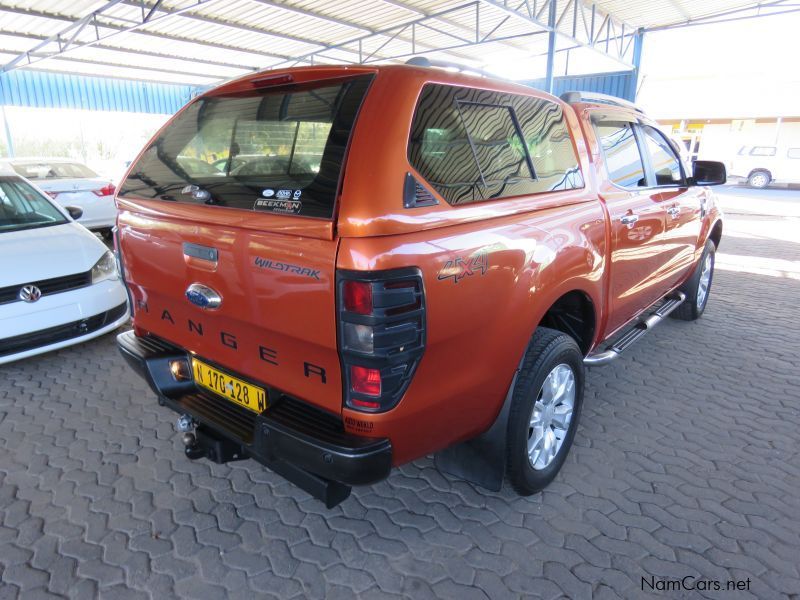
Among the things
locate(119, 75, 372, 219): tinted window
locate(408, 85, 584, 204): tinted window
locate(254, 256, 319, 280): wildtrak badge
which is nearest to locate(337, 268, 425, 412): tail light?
locate(254, 256, 319, 280): wildtrak badge

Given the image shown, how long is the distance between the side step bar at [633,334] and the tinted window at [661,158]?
3.23ft

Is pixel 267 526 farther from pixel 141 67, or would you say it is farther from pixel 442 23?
pixel 141 67

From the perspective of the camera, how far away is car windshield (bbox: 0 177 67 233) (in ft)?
14.0

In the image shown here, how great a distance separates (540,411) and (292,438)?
125 centimetres

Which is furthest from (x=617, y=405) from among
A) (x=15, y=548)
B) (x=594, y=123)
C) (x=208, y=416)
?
(x=15, y=548)

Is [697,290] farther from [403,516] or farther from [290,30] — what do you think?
[290,30]

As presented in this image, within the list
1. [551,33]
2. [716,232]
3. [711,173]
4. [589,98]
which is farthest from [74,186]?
[551,33]

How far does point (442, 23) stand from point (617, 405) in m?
12.0

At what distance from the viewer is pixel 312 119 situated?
76.2 inches

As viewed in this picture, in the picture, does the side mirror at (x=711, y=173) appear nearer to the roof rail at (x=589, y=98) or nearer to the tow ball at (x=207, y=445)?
the roof rail at (x=589, y=98)

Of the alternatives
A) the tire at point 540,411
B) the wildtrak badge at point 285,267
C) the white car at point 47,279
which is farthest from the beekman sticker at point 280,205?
the white car at point 47,279

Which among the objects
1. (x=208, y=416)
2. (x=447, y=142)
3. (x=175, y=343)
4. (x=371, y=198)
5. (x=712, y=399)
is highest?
(x=447, y=142)

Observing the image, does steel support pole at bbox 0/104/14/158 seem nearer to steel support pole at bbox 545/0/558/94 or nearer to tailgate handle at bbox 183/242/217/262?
steel support pole at bbox 545/0/558/94

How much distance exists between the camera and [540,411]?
247cm
